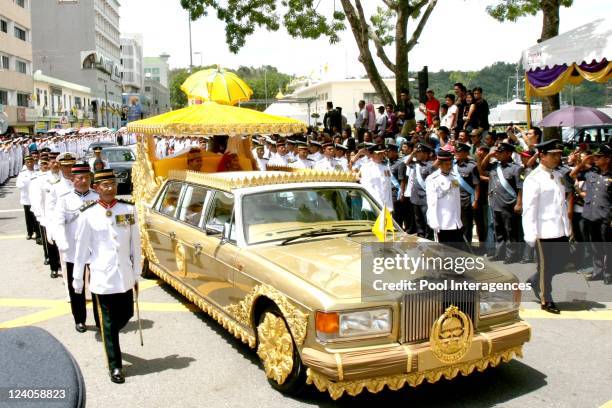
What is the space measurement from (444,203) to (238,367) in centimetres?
384

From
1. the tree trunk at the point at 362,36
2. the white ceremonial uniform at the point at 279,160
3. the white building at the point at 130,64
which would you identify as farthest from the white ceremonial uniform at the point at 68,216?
the white building at the point at 130,64

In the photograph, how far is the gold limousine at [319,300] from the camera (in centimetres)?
422

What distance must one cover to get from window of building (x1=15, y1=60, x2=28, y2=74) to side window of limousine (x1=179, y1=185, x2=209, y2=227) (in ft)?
167

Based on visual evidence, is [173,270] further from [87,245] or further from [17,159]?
[17,159]

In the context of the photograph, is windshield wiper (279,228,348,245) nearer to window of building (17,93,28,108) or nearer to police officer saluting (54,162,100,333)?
police officer saluting (54,162,100,333)

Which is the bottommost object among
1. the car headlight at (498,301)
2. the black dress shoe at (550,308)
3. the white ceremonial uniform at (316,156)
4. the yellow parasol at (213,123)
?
the black dress shoe at (550,308)

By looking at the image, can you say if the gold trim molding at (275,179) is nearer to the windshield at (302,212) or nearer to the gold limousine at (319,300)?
the gold limousine at (319,300)

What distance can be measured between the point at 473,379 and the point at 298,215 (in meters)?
2.19

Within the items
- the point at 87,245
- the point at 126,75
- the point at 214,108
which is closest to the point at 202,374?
the point at 87,245

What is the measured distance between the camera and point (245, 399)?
4.71m

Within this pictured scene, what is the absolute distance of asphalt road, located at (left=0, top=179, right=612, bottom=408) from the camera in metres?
4.70

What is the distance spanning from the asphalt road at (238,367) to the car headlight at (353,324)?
0.73 meters

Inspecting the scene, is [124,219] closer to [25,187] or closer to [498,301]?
[498,301]

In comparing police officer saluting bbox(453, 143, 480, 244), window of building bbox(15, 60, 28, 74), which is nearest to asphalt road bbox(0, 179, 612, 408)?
police officer saluting bbox(453, 143, 480, 244)
